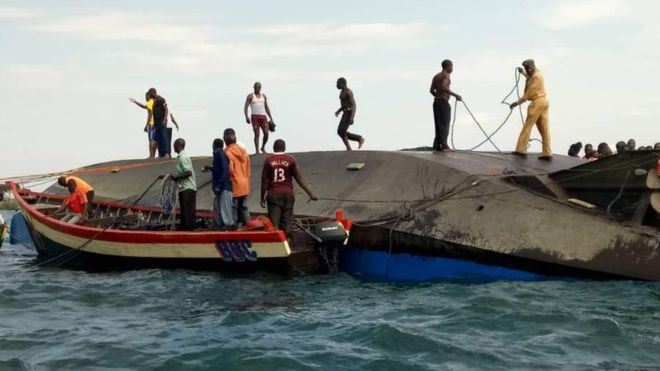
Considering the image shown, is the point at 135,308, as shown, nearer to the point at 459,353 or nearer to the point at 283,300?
the point at 283,300

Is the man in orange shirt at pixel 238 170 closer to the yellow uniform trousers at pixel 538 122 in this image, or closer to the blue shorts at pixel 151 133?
the yellow uniform trousers at pixel 538 122

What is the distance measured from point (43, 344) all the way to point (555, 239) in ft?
23.7

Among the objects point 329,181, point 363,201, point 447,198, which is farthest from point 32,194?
point 447,198

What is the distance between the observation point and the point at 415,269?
13.1 meters

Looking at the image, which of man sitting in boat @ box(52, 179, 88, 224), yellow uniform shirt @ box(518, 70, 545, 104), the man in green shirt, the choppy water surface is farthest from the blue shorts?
yellow uniform shirt @ box(518, 70, 545, 104)

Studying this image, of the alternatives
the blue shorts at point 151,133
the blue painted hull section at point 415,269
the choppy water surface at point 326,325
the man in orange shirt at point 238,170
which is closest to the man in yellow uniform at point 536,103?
the blue painted hull section at point 415,269

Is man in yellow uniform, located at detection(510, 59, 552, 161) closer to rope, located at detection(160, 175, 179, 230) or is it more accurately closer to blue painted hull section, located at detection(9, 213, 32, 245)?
rope, located at detection(160, 175, 179, 230)

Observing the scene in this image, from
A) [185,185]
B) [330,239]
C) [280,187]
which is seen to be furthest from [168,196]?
[330,239]

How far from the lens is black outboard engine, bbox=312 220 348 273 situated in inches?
505

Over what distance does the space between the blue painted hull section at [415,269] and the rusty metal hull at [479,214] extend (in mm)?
114

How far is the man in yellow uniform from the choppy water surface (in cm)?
496

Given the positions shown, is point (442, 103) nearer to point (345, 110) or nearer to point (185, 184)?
point (345, 110)

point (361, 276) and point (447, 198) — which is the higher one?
point (447, 198)

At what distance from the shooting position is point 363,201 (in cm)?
1486
